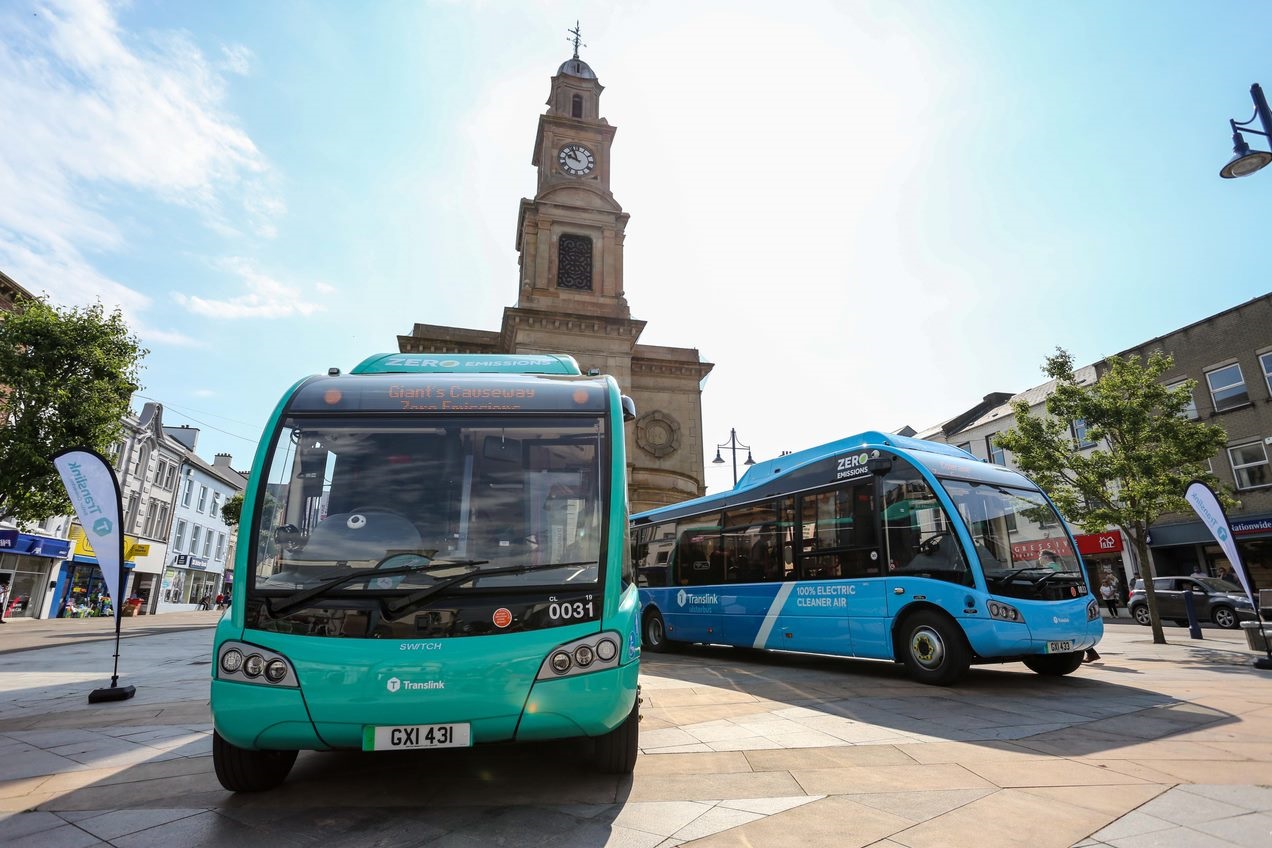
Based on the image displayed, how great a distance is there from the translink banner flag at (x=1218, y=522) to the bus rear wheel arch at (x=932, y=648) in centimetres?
556

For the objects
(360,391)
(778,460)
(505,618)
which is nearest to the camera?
(505,618)

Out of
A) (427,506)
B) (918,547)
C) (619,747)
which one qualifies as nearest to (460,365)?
(427,506)

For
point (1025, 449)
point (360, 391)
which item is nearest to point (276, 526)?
point (360, 391)

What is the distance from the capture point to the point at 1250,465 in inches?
867

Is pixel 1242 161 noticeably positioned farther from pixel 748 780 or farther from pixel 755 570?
pixel 748 780

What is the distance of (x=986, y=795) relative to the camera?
3.75 metres

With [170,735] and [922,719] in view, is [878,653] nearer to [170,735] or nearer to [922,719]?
[922,719]

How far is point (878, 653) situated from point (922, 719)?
239 centimetres

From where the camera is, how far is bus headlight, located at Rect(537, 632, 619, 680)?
351 cm

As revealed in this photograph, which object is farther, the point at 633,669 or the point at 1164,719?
the point at 1164,719

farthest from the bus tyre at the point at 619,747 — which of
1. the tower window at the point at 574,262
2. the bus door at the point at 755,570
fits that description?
the tower window at the point at 574,262

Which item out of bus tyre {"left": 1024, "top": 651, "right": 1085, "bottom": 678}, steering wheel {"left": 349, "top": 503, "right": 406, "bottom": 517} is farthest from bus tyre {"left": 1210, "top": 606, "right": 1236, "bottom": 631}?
steering wheel {"left": 349, "top": 503, "right": 406, "bottom": 517}

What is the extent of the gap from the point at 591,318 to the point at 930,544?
2330cm

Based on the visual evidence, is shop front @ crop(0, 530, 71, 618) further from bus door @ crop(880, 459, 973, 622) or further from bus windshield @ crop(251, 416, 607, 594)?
bus door @ crop(880, 459, 973, 622)
